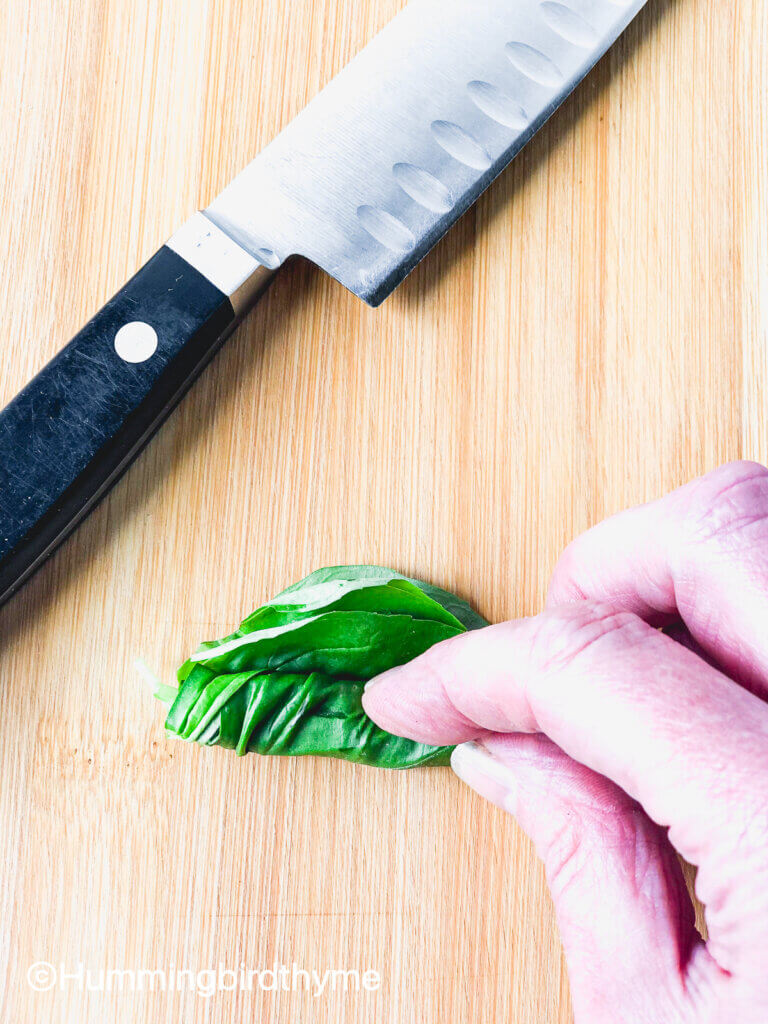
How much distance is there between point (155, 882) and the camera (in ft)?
3.68

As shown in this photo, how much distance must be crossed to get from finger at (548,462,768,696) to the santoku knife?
498 mm

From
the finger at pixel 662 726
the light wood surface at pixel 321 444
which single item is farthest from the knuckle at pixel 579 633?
the light wood surface at pixel 321 444

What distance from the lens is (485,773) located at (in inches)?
39.4

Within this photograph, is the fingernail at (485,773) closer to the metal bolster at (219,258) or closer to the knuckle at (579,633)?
the knuckle at (579,633)

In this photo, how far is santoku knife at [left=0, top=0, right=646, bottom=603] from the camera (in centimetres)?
110

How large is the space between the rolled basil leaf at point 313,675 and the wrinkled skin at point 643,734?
8cm

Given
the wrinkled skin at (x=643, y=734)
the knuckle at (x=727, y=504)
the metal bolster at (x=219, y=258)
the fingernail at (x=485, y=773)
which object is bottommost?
the fingernail at (x=485, y=773)

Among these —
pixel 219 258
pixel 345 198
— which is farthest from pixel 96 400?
pixel 345 198

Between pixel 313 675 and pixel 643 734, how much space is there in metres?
0.49

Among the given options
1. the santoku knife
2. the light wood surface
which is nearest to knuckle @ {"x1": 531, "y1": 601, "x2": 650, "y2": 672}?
the light wood surface

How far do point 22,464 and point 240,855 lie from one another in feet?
1.90

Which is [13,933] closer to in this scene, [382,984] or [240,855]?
[240,855]

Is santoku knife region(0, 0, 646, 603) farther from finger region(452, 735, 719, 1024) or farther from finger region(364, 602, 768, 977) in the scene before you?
finger region(452, 735, 719, 1024)

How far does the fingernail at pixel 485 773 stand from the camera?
0.97m
